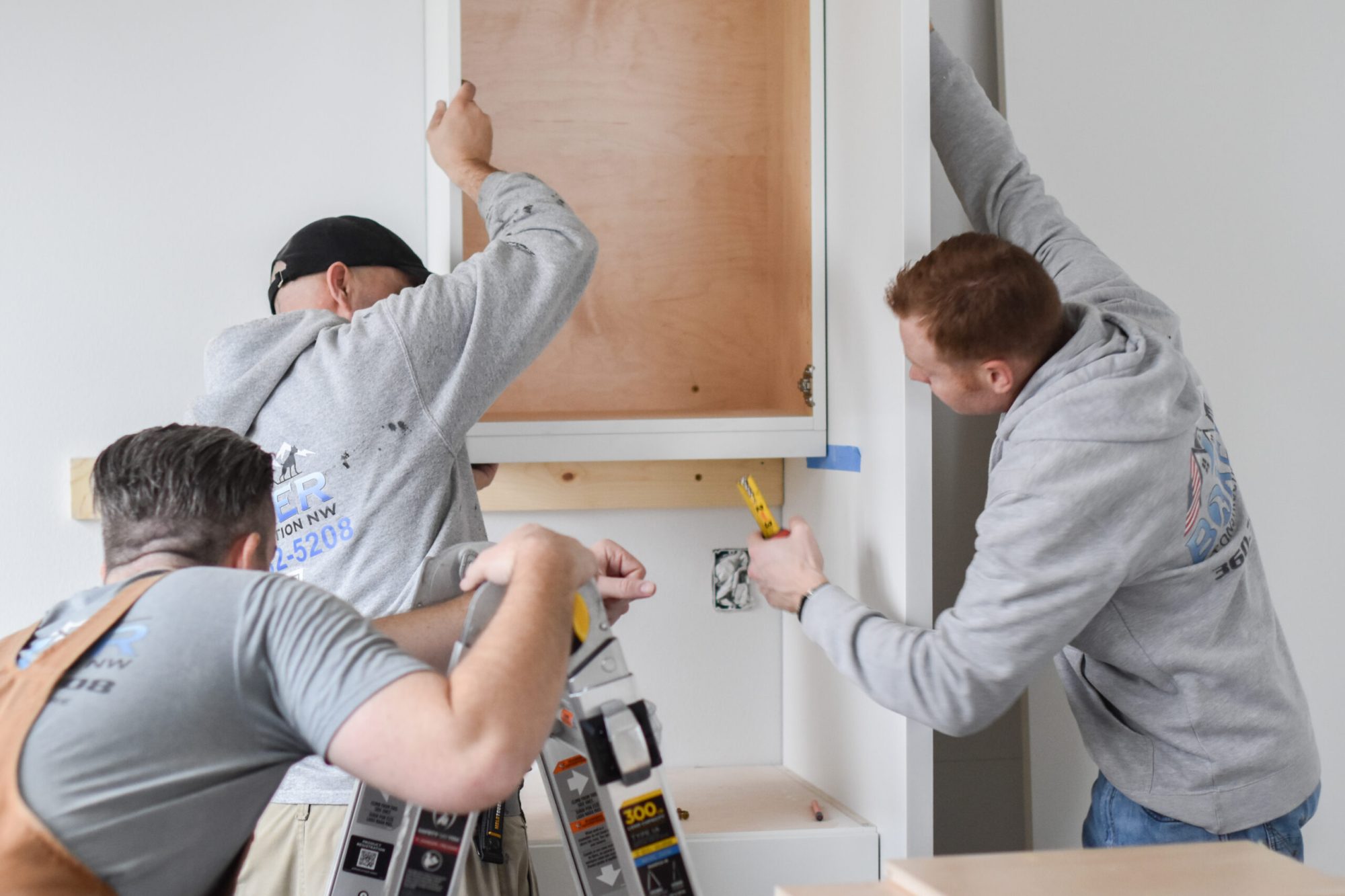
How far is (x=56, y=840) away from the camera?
0.80 meters

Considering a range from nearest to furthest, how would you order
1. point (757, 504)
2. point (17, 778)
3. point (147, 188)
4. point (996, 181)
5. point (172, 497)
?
point (17, 778) → point (172, 497) → point (757, 504) → point (996, 181) → point (147, 188)

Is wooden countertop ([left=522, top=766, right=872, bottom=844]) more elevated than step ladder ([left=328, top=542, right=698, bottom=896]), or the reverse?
step ladder ([left=328, top=542, right=698, bottom=896])

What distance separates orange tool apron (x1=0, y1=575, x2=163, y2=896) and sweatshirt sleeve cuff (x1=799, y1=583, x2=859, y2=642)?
31.7 inches

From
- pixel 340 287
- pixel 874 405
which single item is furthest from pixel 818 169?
pixel 340 287

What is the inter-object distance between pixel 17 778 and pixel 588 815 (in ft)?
1.89

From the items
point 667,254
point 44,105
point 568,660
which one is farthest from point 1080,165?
point 44,105

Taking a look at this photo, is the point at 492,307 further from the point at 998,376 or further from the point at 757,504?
the point at 998,376

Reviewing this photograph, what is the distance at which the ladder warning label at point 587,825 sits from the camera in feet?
3.83

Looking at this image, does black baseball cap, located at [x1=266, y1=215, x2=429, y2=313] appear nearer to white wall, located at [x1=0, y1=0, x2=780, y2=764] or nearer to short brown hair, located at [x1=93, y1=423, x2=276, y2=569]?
white wall, located at [x1=0, y1=0, x2=780, y2=764]

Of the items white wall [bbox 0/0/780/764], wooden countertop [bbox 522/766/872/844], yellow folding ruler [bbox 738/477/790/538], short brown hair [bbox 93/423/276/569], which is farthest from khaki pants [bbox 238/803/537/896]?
white wall [bbox 0/0/780/764]

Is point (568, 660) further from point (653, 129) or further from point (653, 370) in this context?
point (653, 129)

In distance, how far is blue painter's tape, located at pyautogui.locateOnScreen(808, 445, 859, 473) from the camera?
1702 millimetres

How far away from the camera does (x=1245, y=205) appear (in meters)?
2.06

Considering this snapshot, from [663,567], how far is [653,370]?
367 mm
